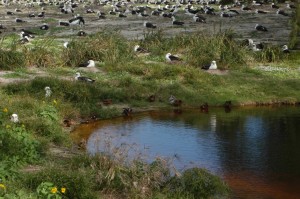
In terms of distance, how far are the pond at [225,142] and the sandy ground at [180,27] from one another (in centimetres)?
1303

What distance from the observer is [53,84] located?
74.0ft

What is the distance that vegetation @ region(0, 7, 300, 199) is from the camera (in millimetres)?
12977

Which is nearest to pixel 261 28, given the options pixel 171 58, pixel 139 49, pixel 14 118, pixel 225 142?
pixel 139 49

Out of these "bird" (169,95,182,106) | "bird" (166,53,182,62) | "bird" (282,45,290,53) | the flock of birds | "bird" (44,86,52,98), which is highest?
"bird" (44,86,52,98)

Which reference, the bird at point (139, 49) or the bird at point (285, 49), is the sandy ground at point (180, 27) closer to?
the bird at point (285, 49)

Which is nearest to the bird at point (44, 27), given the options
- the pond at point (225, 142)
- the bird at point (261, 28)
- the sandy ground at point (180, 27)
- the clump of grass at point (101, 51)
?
the sandy ground at point (180, 27)

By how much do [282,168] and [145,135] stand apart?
16.5 ft

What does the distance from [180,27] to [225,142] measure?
23468 millimetres

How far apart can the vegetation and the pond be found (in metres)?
0.89

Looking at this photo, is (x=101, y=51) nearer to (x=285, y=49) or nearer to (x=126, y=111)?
(x=126, y=111)

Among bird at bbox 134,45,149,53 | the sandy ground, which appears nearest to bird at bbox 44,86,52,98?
bird at bbox 134,45,149,53

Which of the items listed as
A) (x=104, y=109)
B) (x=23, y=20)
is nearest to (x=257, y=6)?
(x=23, y=20)

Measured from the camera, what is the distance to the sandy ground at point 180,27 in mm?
37447

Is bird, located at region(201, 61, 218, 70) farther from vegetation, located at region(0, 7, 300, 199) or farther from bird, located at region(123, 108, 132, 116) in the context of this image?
bird, located at region(123, 108, 132, 116)
